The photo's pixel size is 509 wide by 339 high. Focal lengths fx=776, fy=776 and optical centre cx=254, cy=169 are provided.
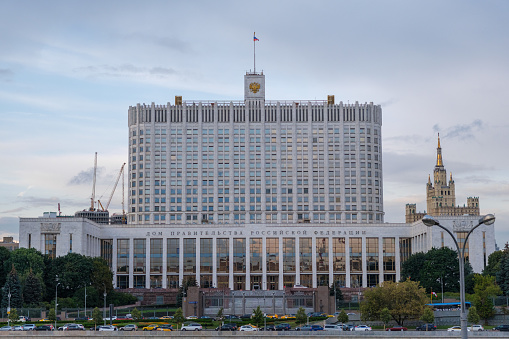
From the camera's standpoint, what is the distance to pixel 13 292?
445 feet

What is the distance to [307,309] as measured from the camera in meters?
151

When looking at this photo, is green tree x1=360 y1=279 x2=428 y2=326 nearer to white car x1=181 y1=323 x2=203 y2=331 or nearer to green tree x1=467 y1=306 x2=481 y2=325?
green tree x1=467 y1=306 x2=481 y2=325

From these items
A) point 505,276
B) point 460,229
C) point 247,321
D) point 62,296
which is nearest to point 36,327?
point 247,321

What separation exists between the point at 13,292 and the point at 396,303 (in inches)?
2614

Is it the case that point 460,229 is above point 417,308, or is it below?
above

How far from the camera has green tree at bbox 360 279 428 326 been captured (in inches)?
4508

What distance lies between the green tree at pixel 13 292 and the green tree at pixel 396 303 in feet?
200

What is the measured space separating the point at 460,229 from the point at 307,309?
51609 millimetres

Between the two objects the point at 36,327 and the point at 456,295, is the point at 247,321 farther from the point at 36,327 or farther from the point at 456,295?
the point at 456,295

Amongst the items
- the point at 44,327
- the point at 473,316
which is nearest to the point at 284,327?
the point at 473,316

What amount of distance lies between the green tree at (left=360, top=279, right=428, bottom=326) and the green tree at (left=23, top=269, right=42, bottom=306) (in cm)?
6165

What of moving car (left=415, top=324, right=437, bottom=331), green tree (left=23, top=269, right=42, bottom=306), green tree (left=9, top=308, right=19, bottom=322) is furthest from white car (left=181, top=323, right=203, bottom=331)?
green tree (left=23, top=269, right=42, bottom=306)

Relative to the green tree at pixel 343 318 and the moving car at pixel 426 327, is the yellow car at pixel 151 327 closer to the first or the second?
the green tree at pixel 343 318

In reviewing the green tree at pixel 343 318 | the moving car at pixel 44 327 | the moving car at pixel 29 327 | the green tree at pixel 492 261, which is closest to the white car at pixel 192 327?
the moving car at pixel 44 327
